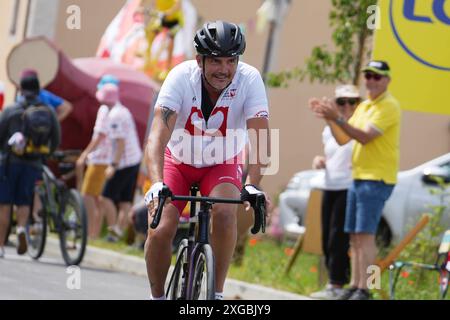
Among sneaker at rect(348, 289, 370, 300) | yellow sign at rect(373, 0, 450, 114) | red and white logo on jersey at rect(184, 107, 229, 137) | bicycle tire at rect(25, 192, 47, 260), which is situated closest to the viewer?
red and white logo on jersey at rect(184, 107, 229, 137)

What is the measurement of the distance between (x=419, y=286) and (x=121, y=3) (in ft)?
44.1

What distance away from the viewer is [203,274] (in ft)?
23.1

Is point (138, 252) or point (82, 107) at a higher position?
point (82, 107)

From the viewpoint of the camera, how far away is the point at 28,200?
44.7 feet

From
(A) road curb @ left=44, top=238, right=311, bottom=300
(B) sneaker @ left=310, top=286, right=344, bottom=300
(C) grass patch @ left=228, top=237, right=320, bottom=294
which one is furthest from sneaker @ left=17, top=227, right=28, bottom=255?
(B) sneaker @ left=310, top=286, right=344, bottom=300

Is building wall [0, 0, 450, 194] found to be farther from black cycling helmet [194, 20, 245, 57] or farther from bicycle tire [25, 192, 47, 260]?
black cycling helmet [194, 20, 245, 57]

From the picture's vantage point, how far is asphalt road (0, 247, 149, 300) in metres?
10.6

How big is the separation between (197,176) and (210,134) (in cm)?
28

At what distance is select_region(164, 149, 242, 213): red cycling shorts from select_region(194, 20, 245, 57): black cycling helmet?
72 cm

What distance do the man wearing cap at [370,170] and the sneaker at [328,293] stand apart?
0.31 ft

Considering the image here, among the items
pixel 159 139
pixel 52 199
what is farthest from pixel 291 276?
pixel 159 139

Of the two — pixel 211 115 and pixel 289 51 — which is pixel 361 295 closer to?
pixel 211 115
